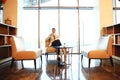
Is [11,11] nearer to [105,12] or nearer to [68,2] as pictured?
[68,2]

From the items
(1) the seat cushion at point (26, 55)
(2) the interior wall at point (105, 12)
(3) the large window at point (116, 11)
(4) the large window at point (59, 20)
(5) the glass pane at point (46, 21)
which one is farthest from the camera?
(5) the glass pane at point (46, 21)

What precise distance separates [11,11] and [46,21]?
6.59ft

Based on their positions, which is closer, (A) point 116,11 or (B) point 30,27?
(A) point 116,11

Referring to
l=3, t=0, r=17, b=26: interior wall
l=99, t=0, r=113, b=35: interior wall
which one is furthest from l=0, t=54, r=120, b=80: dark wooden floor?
l=3, t=0, r=17, b=26: interior wall

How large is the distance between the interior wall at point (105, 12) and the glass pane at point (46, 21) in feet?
7.69

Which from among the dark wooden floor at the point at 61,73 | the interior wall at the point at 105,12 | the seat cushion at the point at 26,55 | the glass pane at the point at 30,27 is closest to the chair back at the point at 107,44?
the dark wooden floor at the point at 61,73

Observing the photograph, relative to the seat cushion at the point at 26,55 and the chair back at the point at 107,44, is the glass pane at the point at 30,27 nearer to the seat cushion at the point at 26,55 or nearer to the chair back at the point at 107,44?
the chair back at the point at 107,44

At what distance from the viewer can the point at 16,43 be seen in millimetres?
5340

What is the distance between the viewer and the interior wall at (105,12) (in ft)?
30.1

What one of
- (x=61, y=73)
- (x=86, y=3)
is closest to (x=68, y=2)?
(x=86, y=3)

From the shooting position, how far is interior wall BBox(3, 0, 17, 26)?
9.07 meters

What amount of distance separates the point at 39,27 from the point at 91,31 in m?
2.68

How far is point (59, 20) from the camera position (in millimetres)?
10328

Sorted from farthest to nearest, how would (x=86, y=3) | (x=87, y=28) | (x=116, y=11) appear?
(x=87, y=28), (x=86, y=3), (x=116, y=11)
